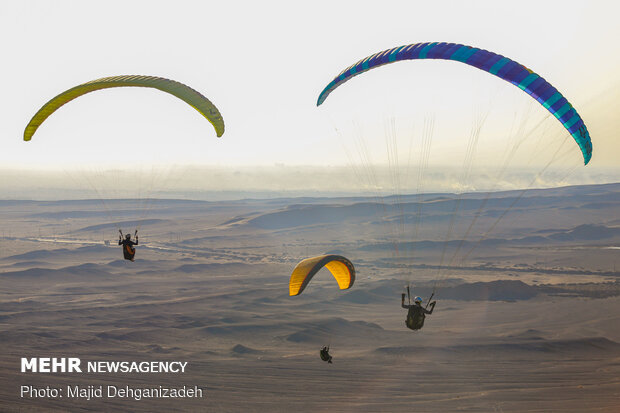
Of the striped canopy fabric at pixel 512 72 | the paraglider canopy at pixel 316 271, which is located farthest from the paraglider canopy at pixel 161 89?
the striped canopy fabric at pixel 512 72

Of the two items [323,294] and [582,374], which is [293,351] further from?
[323,294]

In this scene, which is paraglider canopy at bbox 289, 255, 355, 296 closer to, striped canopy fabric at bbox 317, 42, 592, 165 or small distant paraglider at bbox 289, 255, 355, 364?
small distant paraglider at bbox 289, 255, 355, 364

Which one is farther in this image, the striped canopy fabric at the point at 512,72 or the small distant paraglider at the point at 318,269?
the small distant paraglider at the point at 318,269

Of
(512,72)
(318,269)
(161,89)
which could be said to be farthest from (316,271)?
(512,72)

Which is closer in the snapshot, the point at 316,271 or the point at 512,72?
the point at 512,72

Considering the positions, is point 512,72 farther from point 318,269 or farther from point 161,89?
point 161,89

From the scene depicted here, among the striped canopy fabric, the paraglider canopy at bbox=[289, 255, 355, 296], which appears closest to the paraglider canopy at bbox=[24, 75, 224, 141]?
the paraglider canopy at bbox=[289, 255, 355, 296]

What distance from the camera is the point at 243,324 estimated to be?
68.4 meters

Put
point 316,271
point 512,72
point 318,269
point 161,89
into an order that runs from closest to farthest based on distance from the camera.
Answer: point 512,72, point 161,89, point 316,271, point 318,269

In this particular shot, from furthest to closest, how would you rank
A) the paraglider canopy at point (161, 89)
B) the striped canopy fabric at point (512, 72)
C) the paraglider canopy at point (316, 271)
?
the paraglider canopy at point (316, 271) < the paraglider canopy at point (161, 89) < the striped canopy fabric at point (512, 72)

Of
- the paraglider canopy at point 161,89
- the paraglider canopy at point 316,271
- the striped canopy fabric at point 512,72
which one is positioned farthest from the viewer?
the paraglider canopy at point 316,271

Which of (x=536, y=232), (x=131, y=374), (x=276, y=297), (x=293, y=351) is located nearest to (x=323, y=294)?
(x=276, y=297)

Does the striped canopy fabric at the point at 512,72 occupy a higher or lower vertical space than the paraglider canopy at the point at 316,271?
higher

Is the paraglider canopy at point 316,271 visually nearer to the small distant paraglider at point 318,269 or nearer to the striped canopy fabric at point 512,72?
the small distant paraglider at point 318,269
